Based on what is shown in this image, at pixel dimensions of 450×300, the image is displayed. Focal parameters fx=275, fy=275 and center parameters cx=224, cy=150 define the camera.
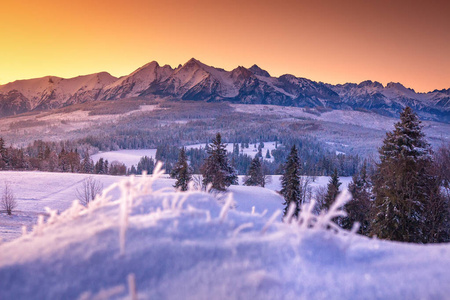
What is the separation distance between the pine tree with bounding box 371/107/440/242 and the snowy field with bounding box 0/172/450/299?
1675 centimetres

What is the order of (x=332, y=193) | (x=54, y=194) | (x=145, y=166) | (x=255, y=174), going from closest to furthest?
1. (x=332, y=193)
2. (x=54, y=194)
3. (x=255, y=174)
4. (x=145, y=166)

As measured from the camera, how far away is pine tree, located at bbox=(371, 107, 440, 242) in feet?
53.1

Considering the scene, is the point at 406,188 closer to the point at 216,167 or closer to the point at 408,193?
the point at 408,193

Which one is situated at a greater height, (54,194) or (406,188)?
(406,188)

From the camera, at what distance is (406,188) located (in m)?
16.2

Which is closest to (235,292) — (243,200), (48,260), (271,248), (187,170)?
(271,248)

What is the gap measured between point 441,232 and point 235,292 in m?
24.0

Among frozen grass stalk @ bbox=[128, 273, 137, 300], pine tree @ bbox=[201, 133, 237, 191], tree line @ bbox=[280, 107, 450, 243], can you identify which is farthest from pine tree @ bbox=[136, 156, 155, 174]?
frozen grass stalk @ bbox=[128, 273, 137, 300]

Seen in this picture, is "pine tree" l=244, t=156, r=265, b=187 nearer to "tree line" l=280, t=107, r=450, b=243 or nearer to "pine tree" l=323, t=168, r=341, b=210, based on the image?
"pine tree" l=323, t=168, r=341, b=210

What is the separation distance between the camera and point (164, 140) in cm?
19475

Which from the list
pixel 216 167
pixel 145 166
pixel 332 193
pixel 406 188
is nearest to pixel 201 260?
pixel 406 188

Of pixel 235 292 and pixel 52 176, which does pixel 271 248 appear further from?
pixel 52 176

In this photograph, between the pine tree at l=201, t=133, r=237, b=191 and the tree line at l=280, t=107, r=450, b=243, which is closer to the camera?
the tree line at l=280, t=107, r=450, b=243

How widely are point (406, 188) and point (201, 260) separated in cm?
1820
